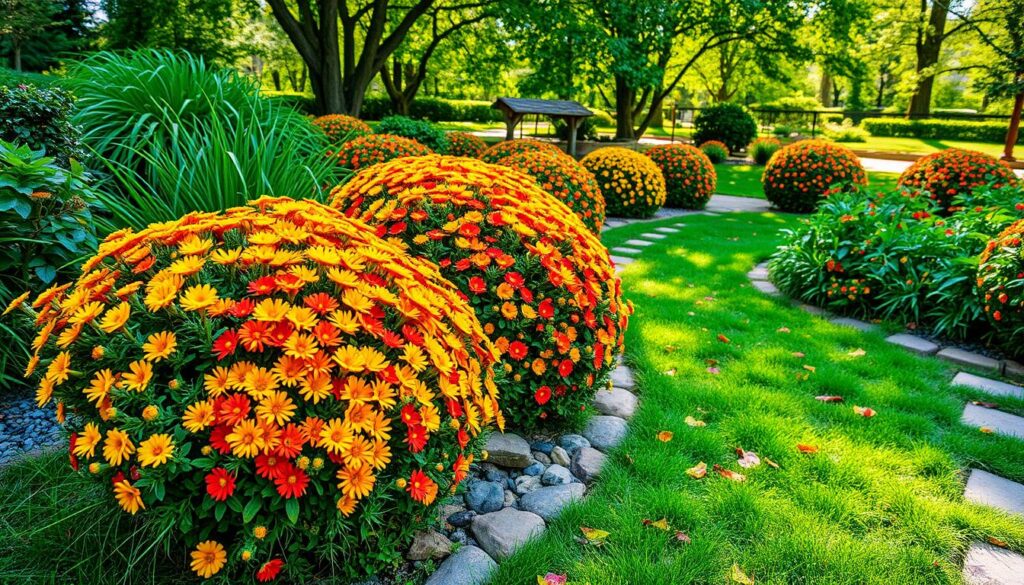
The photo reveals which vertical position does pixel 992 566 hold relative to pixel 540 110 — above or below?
below

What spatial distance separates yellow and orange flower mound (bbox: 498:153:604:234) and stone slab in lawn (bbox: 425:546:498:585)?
4222 mm

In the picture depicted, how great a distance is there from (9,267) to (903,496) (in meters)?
3.59

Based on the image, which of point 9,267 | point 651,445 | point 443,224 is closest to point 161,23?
point 9,267

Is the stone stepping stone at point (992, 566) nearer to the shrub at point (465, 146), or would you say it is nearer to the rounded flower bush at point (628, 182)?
the rounded flower bush at point (628, 182)

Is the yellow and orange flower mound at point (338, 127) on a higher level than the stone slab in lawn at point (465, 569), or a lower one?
higher

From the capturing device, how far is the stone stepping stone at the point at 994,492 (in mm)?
2070

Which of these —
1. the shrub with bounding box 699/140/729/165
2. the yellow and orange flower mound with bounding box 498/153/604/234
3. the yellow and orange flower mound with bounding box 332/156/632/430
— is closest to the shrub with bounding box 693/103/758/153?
the shrub with bounding box 699/140/729/165

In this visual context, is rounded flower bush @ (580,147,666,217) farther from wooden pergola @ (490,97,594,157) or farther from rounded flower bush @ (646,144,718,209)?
wooden pergola @ (490,97,594,157)

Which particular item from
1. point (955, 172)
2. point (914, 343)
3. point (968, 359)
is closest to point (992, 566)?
point (968, 359)

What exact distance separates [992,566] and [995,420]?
128cm

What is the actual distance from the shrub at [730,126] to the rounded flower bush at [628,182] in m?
11.7

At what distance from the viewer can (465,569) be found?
1606 millimetres

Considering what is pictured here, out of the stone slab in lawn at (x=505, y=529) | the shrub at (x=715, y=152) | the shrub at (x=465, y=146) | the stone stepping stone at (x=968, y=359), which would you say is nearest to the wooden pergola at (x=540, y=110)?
the shrub at (x=465, y=146)

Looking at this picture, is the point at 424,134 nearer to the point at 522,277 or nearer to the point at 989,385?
the point at 522,277
